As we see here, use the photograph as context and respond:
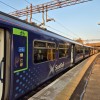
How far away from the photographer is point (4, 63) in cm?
564

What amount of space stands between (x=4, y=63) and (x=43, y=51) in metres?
3.44

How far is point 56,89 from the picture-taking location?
804 cm

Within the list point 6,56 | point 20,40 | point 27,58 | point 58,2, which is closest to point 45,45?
point 27,58

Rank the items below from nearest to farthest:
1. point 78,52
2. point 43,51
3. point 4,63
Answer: point 4,63, point 43,51, point 78,52

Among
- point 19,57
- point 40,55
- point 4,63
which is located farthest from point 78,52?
point 4,63

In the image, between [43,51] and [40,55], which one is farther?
[43,51]

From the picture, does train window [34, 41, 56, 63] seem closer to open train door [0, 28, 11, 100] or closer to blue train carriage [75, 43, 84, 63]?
open train door [0, 28, 11, 100]

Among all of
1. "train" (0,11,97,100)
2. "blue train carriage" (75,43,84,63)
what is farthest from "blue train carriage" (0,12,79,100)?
"blue train carriage" (75,43,84,63)

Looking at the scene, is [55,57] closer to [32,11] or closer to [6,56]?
[6,56]

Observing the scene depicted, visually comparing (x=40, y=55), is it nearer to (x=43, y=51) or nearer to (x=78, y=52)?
(x=43, y=51)

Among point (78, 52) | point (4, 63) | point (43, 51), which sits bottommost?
point (4, 63)

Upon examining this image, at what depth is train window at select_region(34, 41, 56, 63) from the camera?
800 centimetres

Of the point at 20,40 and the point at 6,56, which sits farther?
the point at 20,40

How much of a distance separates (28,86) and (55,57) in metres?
4.58
